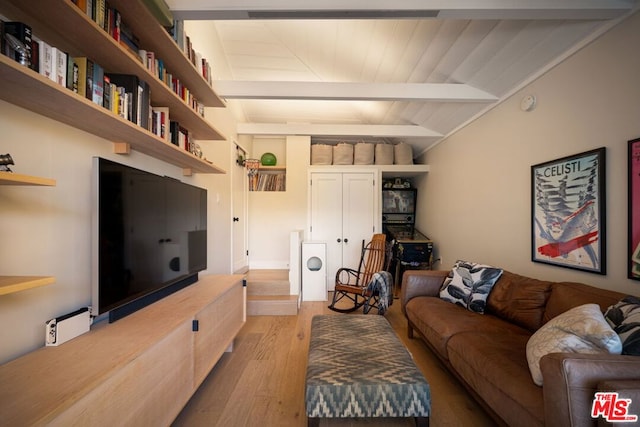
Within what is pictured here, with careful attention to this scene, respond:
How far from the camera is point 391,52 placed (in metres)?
2.58

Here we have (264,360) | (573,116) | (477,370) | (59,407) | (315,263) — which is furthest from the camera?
(315,263)

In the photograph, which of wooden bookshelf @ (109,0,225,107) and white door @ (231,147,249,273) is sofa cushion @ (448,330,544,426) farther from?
white door @ (231,147,249,273)

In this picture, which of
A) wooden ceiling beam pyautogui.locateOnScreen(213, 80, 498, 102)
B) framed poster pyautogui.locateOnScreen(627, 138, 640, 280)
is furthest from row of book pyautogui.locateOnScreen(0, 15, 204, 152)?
framed poster pyautogui.locateOnScreen(627, 138, 640, 280)

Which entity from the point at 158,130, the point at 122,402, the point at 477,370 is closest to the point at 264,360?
the point at 122,402

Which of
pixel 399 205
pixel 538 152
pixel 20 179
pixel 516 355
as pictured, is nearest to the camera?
pixel 20 179

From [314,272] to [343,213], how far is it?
1.21 meters

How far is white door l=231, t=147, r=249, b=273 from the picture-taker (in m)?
3.62

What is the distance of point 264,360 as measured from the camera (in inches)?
85.4

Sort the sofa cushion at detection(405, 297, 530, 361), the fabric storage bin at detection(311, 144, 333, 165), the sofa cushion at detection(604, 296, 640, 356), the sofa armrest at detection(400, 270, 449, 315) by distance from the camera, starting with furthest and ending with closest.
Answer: the fabric storage bin at detection(311, 144, 333, 165) < the sofa armrest at detection(400, 270, 449, 315) < the sofa cushion at detection(405, 297, 530, 361) < the sofa cushion at detection(604, 296, 640, 356)

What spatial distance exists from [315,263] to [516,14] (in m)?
3.32

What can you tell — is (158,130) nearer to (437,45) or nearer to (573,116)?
(437,45)

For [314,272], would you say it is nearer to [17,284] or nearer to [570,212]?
[570,212]

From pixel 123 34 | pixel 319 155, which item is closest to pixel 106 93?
pixel 123 34

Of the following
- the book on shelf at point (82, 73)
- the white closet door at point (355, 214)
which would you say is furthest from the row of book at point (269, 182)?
the book on shelf at point (82, 73)
